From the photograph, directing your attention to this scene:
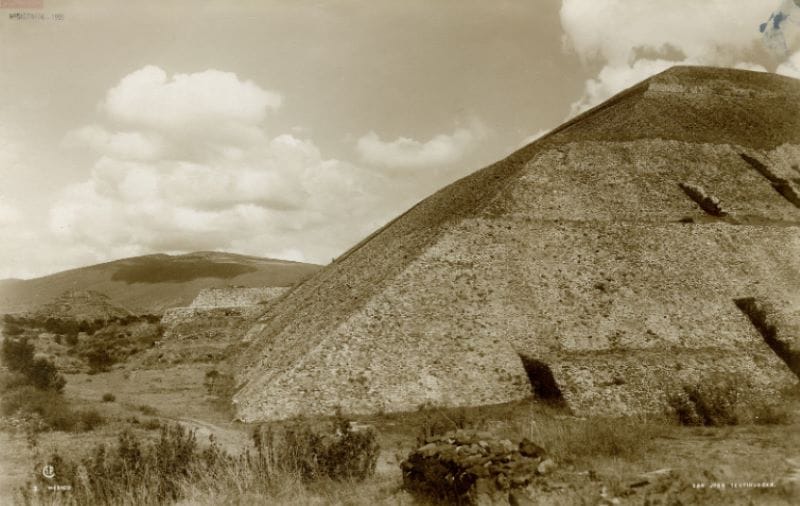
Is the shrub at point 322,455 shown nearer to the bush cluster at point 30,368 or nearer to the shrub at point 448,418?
the shrub at point 448,418

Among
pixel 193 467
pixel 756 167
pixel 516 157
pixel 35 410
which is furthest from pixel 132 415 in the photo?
pixel 756 167

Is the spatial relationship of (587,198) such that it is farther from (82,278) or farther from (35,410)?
(82,278)

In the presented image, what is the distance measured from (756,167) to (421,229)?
18.3 m

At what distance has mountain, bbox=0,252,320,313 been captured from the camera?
351ft

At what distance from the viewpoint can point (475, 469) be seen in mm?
8391

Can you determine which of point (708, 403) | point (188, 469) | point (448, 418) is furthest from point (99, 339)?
point (708, 403)

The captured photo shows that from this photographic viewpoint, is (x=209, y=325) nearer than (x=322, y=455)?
No

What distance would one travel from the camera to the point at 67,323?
186 feet

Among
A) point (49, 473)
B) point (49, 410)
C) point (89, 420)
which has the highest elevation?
point (49, 410)

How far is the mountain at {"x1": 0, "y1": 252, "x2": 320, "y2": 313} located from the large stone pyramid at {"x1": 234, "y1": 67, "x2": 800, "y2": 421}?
77.5m

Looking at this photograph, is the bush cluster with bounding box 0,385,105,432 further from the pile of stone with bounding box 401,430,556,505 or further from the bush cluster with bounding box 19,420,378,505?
the pile of stone with bounding box 401,430,556,505

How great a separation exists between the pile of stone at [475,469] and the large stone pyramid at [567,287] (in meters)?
8.24

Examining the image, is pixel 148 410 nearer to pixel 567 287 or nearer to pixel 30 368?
pixel 30 368

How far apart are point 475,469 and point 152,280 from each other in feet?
406
